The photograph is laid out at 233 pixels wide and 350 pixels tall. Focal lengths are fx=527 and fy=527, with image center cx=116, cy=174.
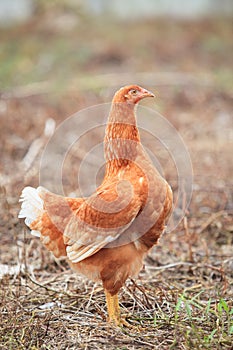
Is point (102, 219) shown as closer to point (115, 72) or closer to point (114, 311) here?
point (114, 311)

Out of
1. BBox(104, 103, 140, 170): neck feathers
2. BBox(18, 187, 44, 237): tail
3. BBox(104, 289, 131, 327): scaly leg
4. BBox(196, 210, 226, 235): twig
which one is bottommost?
BBox(196, 210, 226, 235): twig

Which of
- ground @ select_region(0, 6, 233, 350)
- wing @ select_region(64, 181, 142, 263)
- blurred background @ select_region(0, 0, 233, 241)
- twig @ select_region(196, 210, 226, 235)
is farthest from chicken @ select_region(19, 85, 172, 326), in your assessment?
twig @ select_region(196, 210, 226, 235)

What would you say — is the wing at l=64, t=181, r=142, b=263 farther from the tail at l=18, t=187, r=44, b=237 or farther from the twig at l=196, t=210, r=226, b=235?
the twig at l=196, t=210, r=226, b=235

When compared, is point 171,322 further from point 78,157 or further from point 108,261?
point 78,157

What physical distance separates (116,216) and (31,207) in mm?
685

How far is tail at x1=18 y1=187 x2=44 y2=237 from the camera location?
3.43 meters

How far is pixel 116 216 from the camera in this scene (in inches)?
120

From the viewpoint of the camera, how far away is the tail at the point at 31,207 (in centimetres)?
343

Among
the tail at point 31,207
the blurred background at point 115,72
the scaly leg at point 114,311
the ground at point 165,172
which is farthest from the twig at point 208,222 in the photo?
the tail at point 31,207

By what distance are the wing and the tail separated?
0.32 m

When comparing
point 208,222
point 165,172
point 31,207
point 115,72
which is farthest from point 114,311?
point 115,72

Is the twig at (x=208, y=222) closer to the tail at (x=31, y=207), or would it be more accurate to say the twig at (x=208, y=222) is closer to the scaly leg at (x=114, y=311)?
the scaly leg at (x=114, y=311)

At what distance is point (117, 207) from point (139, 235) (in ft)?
0.71

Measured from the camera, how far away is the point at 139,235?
310cm
